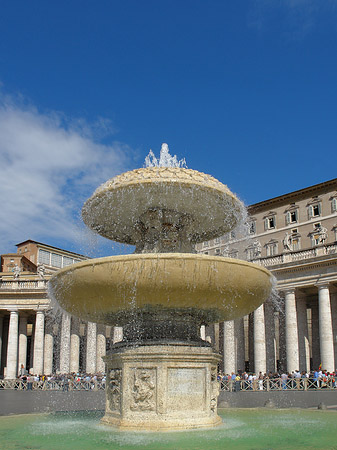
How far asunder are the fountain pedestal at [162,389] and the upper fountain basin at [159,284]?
2.81 feet

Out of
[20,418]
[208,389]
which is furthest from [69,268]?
[20,418]

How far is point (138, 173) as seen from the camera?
10977mm

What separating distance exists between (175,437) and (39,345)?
4243 centimetres

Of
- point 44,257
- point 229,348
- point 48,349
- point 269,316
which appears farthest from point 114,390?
point 44,257

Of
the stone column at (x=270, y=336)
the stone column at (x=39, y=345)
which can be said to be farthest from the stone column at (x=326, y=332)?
the stone column at (x=39, y=345)

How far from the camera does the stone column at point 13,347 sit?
158 ft

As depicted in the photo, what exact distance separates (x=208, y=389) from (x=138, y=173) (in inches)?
174

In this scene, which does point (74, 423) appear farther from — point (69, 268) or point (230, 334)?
point (230, 334)

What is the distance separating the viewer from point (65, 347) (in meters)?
47.8

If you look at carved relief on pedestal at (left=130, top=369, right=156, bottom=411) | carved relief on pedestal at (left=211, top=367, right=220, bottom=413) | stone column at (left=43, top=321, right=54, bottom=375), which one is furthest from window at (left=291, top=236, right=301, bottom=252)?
carved relief on pedestal at (left=130, top=369, right=156, bottom=411)

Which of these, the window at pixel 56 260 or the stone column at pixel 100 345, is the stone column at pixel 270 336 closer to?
the stone column at pixel 100 345

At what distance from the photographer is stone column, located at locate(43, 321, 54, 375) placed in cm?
4861

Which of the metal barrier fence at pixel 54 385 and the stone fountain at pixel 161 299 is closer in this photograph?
the stone fountain at pixel 161 299

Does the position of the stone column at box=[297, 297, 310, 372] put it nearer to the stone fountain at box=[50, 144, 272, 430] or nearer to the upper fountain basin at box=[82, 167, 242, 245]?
the upper fountain basin at box=[82, 167, 242, 245]
